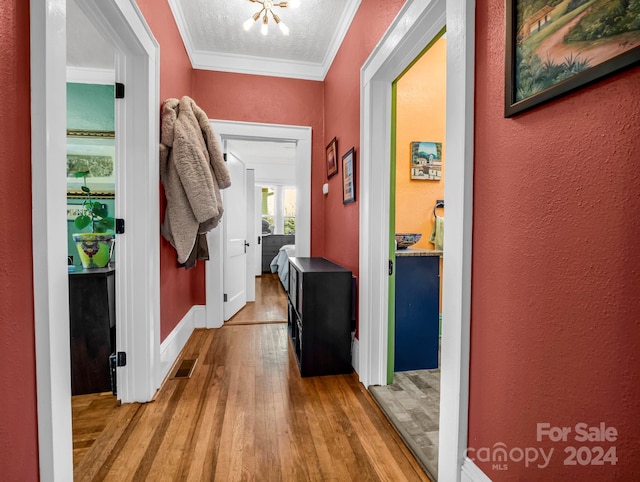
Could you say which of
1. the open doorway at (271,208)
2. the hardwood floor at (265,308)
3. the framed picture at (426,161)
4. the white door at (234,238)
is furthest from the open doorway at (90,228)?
the framed picture at (426,161)

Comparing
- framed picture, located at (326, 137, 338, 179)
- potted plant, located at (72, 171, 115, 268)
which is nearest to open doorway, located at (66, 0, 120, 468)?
potted plant, located at (72, 171, 115, 268)

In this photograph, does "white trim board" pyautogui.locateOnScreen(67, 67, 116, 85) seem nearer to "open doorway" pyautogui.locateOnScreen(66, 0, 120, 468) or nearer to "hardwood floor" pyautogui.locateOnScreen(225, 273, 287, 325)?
"open doorway" pyautogui.locateOnScreen(66, 0, 120, 468)

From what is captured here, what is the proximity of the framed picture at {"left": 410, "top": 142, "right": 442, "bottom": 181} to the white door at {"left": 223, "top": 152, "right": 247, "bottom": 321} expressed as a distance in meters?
1.94

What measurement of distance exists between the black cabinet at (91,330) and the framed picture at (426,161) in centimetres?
260

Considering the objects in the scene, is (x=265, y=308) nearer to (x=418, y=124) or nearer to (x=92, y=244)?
(x=92, y=244)

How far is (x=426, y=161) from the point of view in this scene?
2973 mm

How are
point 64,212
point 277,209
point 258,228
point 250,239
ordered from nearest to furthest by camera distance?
point 64,212 < point 250,239 < point 258,228 < point 277,209

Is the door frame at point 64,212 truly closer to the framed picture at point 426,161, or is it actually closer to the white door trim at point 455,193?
the white door trim at point 455,193

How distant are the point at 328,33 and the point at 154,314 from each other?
2714mm

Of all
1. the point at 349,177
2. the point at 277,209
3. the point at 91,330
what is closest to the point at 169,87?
the point at 349,177

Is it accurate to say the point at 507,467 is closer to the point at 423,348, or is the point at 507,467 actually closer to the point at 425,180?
the point at 423,348

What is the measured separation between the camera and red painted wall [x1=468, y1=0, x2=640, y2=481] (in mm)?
659

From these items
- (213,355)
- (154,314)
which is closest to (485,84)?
(154,314)

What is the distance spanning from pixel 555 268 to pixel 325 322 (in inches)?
64.1
